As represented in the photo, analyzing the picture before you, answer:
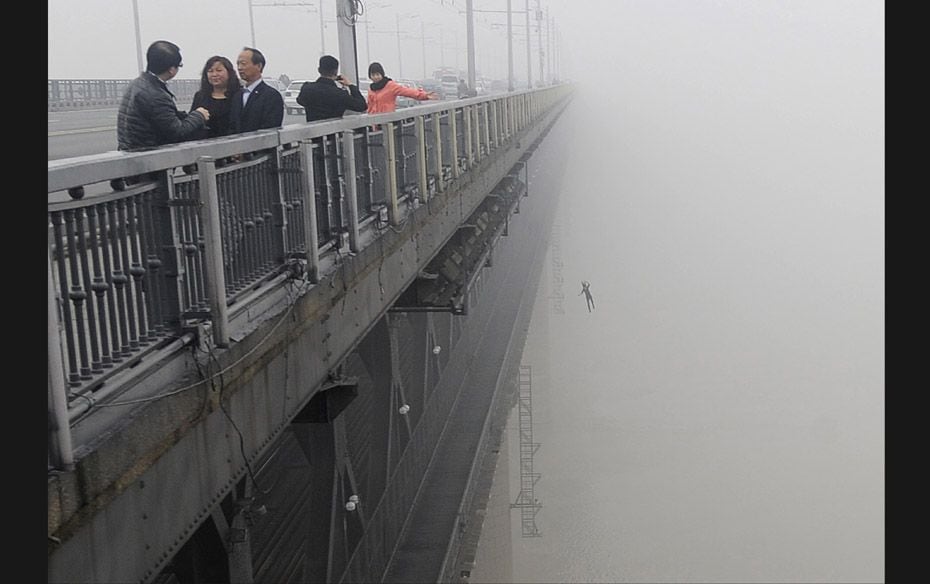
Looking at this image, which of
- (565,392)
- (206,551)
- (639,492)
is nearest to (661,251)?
(565,392)

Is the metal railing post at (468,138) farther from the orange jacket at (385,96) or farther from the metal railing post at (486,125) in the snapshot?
the orange jacket at (385,96)

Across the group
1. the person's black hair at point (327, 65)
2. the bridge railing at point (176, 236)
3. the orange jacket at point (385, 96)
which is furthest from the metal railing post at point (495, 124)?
the bridge railing at point (176, 236)

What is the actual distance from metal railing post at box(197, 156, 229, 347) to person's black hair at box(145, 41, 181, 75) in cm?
71

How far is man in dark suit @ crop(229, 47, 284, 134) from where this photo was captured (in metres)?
4.96

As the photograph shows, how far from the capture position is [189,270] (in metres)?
3.57

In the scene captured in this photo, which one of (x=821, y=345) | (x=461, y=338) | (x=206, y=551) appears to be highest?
(x=206, y=551)

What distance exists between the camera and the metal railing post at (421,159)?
7.75 metres

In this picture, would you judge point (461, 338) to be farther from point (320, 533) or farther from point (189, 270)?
point (189, 270)

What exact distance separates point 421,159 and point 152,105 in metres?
3.86

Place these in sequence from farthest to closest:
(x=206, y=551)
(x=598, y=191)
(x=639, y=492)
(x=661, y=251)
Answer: (x=598, y=191) → (x=661, y=251) → (x=639, y=492) → (x=206, y=551)

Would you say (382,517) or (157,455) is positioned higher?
(157,455)

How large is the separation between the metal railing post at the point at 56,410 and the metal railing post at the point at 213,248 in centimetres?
112

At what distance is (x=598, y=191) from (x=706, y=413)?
3822cm

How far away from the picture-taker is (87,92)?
2786cm
